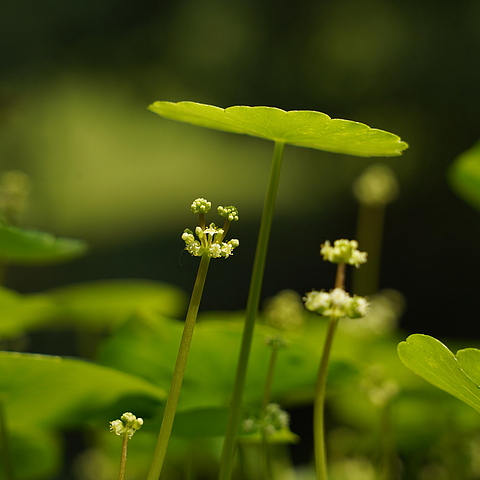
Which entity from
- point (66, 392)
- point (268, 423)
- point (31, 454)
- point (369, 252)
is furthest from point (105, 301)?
point (369, 252)

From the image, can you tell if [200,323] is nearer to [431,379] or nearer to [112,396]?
[112,396]

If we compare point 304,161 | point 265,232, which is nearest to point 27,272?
point 304,161

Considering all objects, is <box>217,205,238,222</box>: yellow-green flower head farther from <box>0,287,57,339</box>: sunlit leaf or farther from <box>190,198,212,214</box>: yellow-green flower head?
<box>0,287,57,339</box>: sunlit leaf

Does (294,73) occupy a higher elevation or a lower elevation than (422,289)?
higher

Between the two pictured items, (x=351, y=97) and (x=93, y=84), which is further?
(x=93, y=84)

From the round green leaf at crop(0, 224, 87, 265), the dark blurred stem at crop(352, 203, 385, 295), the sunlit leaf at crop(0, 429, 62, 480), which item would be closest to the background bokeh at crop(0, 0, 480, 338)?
the dark blurred stem at crop(352, 203, 385, 295)

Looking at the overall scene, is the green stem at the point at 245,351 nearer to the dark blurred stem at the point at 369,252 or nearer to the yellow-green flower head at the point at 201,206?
the yellow-green flower head at the point at 201,206
